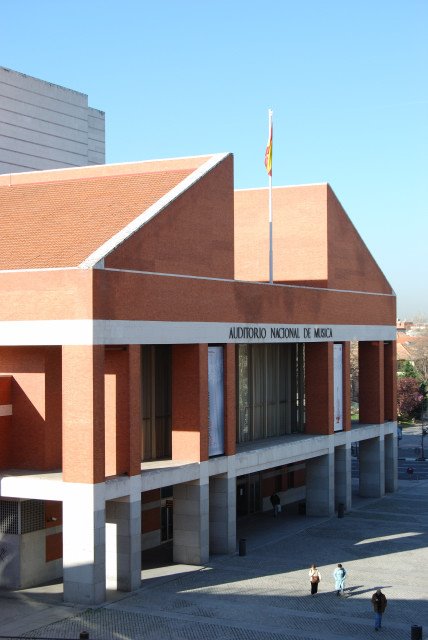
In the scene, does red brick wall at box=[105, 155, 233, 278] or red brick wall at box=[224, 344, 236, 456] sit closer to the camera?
red brick wall at box=[105, 155, 233, 278]

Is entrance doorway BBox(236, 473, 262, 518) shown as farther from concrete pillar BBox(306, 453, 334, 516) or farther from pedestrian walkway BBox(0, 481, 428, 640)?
pedestrian walkway BBox(0, 481, 428, 640)

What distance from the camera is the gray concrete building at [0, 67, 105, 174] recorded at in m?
69.1

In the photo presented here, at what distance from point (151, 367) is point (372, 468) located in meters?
21.1

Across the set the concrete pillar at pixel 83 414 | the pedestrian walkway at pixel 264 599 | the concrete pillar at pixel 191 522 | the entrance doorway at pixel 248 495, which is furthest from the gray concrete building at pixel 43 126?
the concrete pillar at pixel 83 414

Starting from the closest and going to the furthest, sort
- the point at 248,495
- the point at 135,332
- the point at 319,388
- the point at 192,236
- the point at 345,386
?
the point at 135,332 < the point at 192,236 < the point at 319,388 < the point at 248,495 < the point at 345,386

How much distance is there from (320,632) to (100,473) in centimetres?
860

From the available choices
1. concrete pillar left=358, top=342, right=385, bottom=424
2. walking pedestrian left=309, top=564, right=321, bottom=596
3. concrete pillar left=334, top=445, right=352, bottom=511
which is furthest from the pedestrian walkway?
concrete pillar left=358, top=342, right=385, bottom=424

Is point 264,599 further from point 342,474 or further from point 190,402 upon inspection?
point 342,474

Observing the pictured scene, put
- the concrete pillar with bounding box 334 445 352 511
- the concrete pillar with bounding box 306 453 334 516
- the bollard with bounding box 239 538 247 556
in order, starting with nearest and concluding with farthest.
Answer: the bollard with bounding box 239 538 247 556 → the concrete pillar with bounding box 306 453 334 516 → the concrete pillar with bounding box 334 445 352 511

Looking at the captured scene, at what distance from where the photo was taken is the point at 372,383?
58.8 m

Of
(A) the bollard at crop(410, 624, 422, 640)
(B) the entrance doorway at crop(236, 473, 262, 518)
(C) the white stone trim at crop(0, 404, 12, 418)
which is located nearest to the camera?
(A) the bollard at crop(410, 624, 422, 640)

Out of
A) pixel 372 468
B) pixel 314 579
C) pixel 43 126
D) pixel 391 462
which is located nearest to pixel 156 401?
pixel 314 579

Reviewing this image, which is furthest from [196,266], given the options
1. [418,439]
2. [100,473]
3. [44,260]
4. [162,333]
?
[418,439]

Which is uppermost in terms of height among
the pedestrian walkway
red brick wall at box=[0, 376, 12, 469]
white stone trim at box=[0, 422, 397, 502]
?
red brick wall at box=[0, 376, 12, 469]
